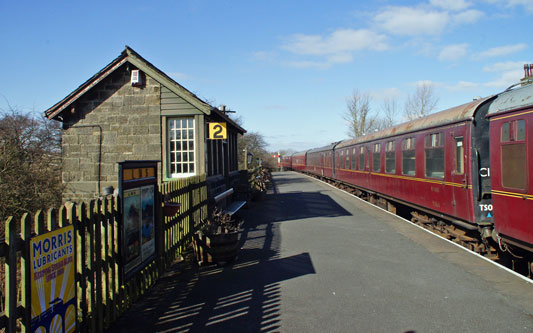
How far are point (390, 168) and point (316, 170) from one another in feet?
73.9

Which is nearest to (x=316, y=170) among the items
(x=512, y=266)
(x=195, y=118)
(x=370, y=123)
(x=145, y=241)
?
(x=370, y=123)

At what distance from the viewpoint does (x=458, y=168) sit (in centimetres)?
800

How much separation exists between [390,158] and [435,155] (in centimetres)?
378

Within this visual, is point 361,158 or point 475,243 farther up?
point 361,158

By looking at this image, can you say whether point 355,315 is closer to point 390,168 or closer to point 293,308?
point 293,308

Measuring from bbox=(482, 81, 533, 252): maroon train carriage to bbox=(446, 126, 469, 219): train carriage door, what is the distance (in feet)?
2.70

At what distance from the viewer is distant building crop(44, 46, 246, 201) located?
11.0m

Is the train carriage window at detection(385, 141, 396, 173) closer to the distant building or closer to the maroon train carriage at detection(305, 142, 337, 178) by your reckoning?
the distant building

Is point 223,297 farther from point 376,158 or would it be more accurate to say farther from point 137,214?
point 376,158

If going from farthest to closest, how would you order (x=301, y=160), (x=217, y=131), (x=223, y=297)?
1. (x=301, y=160)
2. (x=217, y=131)
3. (x=223, y=297)

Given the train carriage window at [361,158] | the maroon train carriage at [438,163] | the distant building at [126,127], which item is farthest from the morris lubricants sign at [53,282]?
the train carriage window at [361,158]

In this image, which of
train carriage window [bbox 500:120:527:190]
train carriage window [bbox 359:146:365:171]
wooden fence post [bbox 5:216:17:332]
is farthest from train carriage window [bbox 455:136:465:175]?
train carriage window [bbox 359:146:365:171]

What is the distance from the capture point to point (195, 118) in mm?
10922

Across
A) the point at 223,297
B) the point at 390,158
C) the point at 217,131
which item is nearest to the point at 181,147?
the point at 217,131
